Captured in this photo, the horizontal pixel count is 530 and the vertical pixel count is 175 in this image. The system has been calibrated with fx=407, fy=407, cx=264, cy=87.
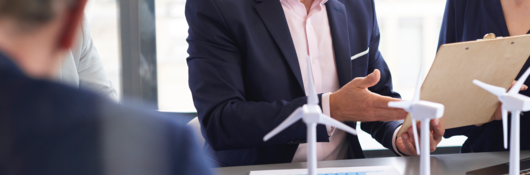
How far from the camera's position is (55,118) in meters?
0.31

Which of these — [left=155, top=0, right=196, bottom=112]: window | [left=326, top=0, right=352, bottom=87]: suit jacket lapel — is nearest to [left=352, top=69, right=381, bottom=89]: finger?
[left=326, top=0, right=352, bottom=87]: suit jacket lapel

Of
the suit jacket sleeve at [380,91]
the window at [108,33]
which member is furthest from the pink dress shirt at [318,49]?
the window at [108,33]

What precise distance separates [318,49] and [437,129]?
0.49 m

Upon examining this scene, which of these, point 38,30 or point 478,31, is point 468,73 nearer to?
point 478,31

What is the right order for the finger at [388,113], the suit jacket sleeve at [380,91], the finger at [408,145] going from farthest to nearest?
the suit jacket sleeve at [380,91], the finger at [408,145], the finger at [388,113]

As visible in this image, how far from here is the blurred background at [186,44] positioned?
2.85 metres

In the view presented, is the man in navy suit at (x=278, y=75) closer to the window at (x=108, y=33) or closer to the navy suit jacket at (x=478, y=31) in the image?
the navy suit jacket at (x=478, y=31)

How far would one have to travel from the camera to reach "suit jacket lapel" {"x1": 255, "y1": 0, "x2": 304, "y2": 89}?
4.45ft

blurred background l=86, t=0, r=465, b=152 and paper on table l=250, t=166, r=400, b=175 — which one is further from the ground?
blurred background l=86, t=0, r=465, b=152

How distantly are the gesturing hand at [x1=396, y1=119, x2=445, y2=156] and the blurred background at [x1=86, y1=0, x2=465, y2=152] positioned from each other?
1539 mm

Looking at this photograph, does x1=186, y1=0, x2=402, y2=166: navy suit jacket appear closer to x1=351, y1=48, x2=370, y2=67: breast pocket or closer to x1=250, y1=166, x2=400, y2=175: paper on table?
x1=351, y1=48, x2=370, y2=67: breast pocket

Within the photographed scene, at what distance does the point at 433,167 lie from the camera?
116 centimetres

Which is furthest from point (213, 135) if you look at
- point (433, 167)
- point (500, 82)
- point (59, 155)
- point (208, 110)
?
point (59, 155)

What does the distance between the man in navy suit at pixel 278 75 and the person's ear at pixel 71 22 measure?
889 mm
